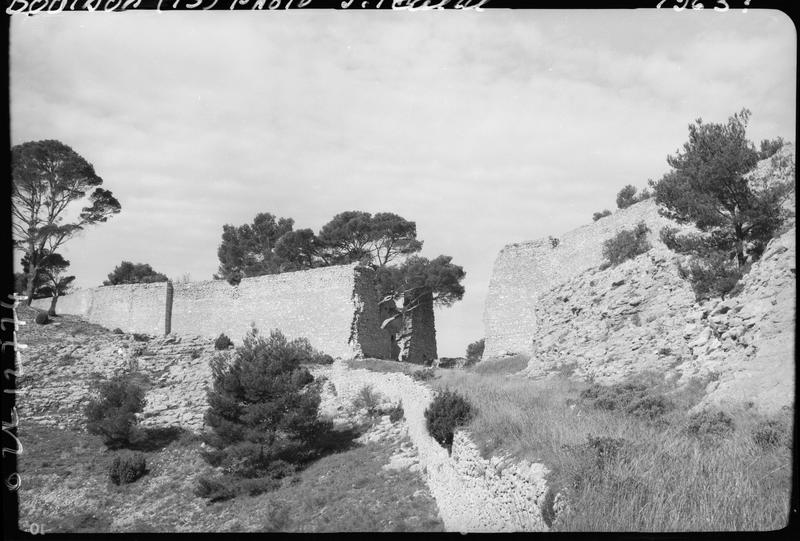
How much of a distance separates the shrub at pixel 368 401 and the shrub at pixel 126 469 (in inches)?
267

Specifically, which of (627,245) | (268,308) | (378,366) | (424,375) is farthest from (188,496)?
(627,245)

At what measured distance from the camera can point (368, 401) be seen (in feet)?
64.3

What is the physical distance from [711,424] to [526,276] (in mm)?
A: 21629

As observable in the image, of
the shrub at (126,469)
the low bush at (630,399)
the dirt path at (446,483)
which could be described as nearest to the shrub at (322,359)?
the dirt path at (446,483)

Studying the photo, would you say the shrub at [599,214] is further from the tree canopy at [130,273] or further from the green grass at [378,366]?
the tree canopy at [130,273]

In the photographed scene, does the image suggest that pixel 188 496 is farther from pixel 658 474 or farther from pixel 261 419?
pixel 658 474

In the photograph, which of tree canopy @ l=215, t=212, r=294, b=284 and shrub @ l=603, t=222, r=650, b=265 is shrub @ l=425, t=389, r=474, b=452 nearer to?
shrub @ l=603, t=222, r=650, b=265

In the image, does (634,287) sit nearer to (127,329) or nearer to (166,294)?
(166,294)

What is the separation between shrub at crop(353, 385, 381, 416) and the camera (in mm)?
19091

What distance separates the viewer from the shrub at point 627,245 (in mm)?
21047

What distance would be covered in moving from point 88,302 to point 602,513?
40.0 meters

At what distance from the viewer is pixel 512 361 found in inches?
1000

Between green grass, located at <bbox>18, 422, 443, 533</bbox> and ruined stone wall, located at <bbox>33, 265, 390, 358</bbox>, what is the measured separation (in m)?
10.3

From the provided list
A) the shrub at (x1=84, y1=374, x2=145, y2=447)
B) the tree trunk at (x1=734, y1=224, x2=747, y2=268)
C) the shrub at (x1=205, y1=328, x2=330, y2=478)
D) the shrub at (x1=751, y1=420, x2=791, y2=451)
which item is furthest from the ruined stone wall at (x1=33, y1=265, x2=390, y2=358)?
the shrub at (x1=751, y1=420, x2=791, y2=451)
